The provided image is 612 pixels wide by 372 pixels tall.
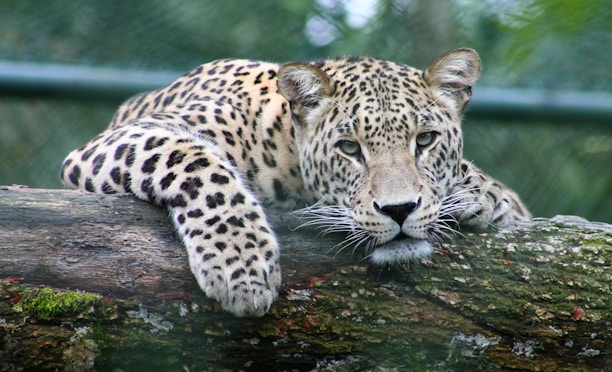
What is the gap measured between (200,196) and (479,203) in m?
1.57

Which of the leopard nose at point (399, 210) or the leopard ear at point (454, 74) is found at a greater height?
the leopard ear at point (454, 74)

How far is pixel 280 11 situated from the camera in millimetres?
8172

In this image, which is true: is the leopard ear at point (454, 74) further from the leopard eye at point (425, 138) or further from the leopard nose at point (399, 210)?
the leopard nose at point (399, 210)

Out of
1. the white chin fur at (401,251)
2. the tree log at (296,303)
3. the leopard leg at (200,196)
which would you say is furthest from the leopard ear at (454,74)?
the leopard leg at (200,196)

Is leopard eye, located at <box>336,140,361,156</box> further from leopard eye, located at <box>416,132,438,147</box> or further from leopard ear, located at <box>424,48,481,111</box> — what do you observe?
leopard ear, located at <box>424,48,481,111</box>

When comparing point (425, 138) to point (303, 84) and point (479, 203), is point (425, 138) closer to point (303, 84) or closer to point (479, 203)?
point (479, 203)

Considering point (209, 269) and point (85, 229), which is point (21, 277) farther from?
point (209, 269)

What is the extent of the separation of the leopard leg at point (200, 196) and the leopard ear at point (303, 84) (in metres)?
0.56

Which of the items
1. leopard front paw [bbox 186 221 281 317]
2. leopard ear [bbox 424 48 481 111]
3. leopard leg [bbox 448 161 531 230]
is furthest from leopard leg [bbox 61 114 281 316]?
leopard ear [bbox 424 48 481 111]

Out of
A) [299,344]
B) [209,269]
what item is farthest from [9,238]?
[299,344]

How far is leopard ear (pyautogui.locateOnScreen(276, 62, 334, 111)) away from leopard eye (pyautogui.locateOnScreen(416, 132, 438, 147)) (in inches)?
26.3

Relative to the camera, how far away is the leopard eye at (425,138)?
5.03 m

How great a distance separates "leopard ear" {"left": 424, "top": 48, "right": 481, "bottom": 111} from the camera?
17.5 ft

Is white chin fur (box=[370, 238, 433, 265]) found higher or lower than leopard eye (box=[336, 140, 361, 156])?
lower
